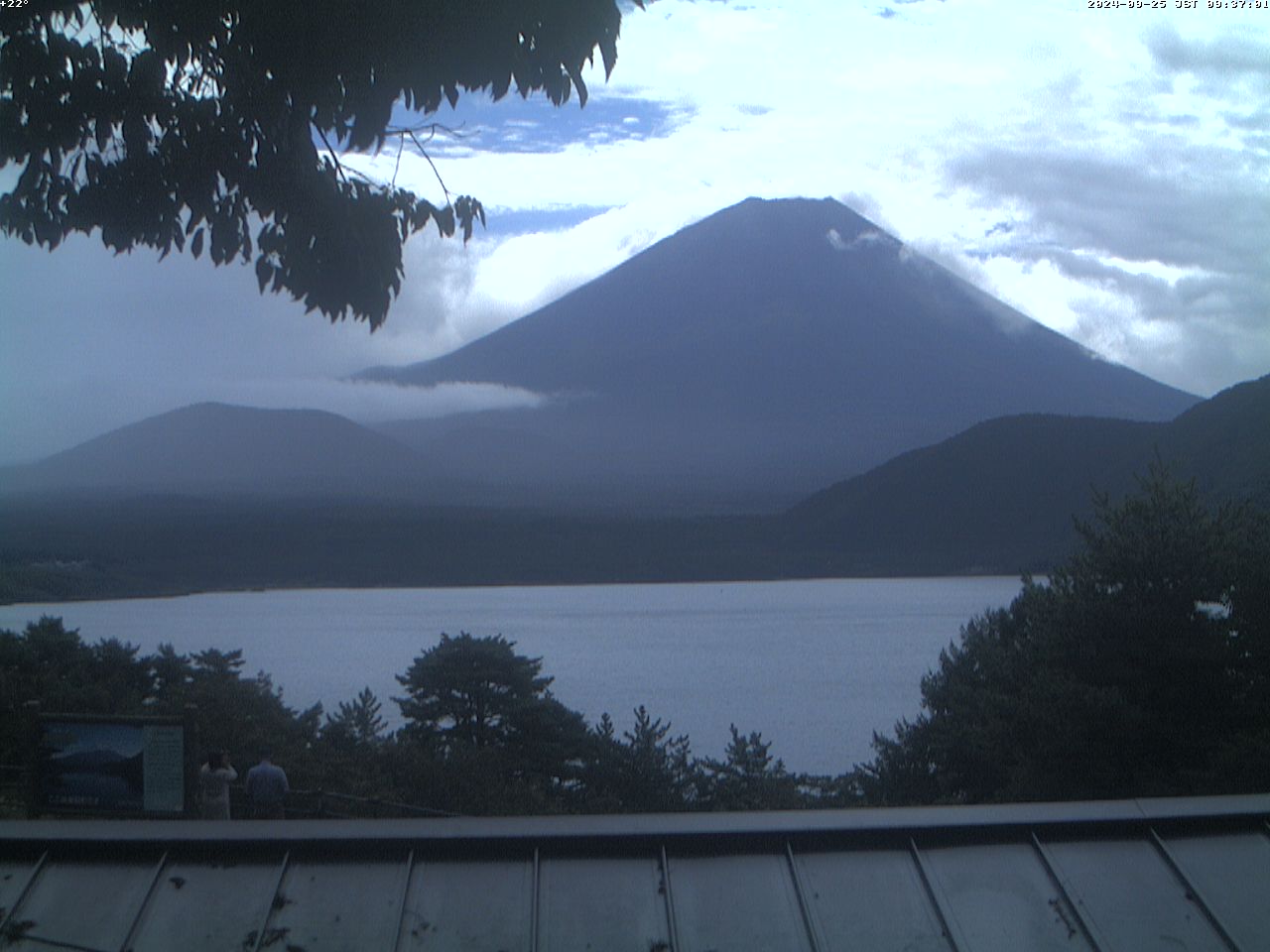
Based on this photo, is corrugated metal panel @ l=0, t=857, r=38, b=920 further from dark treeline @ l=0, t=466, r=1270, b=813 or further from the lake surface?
the lake surface

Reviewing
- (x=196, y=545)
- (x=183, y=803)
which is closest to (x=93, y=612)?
(x=196, y=545)

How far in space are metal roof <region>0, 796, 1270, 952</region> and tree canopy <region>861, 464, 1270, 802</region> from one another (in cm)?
1266

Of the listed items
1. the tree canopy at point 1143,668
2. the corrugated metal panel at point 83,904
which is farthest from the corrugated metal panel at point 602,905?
the tree canopy at point 1143,668

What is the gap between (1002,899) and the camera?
3.10 meters

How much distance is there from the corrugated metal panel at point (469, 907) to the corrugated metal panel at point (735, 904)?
39 centimetres

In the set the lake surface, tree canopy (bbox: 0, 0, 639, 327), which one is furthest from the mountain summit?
tree canopy (bbox: 0, 0, 639, 327)

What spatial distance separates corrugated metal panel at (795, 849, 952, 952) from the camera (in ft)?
9.71

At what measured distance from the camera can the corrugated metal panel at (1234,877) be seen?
3.05 metres

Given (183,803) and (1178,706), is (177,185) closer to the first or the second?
(183,803)

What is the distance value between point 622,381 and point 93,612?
3649cm

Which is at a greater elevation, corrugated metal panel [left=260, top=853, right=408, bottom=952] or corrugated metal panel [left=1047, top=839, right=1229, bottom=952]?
corrugated metal panel [left=260, top=853, right=408, bottom=952]

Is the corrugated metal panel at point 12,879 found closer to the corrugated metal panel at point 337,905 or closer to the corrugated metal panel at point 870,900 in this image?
the corrugated metal panel at point 337,905

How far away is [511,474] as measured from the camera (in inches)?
1827

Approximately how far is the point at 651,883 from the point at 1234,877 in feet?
5.16
